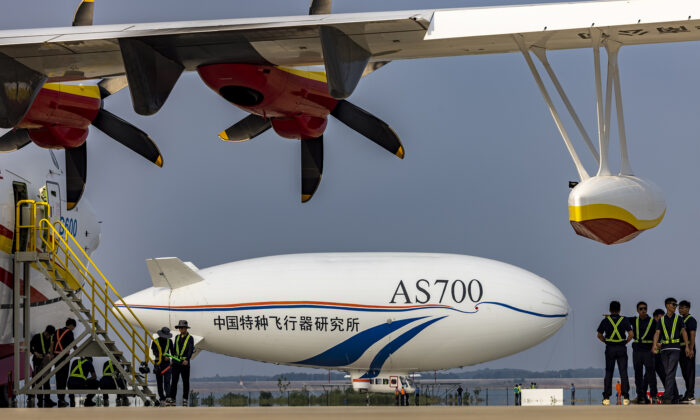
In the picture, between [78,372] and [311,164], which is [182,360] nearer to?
[78,372]

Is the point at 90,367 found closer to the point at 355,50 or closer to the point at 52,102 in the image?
the point at 52,102

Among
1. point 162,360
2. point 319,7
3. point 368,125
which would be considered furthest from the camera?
point 162,360

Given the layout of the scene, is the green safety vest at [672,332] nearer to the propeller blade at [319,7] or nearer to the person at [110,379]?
the propeller blade at [319,7]

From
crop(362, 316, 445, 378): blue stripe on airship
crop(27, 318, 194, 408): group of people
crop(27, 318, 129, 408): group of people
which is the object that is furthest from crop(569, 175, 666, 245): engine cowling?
crop(362, 316, 445, 378): blue stripe on airship

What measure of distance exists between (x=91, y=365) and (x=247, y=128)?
6995 millimetres

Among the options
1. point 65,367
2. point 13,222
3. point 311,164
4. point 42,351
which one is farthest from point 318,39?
point 42,351

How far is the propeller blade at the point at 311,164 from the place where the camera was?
1627 cm

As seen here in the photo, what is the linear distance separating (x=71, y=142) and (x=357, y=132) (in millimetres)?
4639

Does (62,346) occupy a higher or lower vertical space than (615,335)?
lower

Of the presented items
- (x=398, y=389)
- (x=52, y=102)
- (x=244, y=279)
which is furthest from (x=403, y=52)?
(x=398, y=389)

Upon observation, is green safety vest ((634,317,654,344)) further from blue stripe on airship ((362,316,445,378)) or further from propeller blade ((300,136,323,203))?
blue stripe on airship ((362,316,445,378))

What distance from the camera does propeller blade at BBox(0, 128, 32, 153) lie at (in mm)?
17406

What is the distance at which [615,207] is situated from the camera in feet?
39.3

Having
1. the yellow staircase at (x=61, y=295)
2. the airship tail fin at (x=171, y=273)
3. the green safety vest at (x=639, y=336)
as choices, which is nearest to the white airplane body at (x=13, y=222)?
the yellow staircase at (x=61, y=295)
